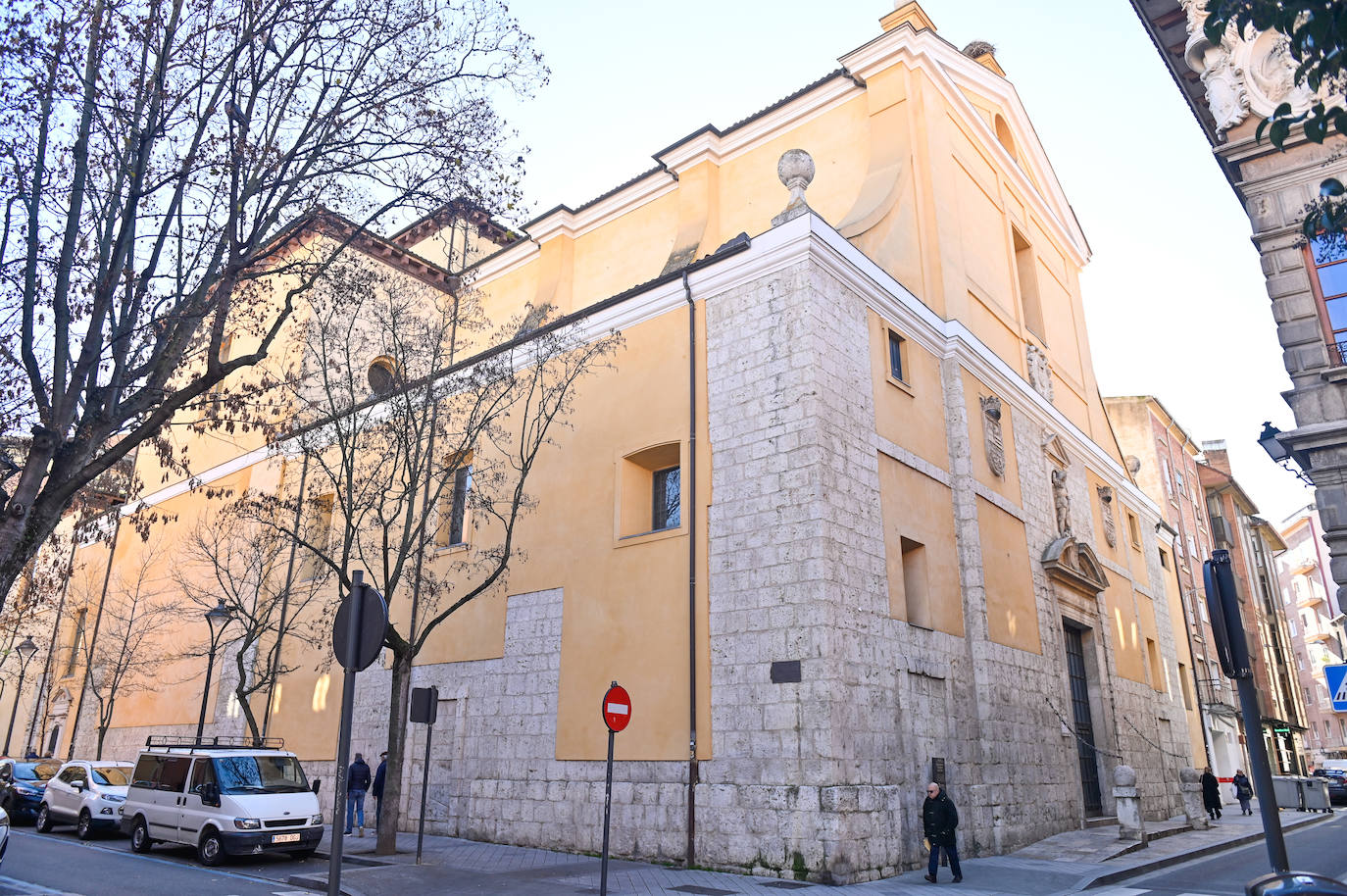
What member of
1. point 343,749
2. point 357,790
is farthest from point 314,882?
point 343,749

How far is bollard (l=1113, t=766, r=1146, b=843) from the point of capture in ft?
49.0

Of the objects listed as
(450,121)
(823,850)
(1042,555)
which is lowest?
(823,850)

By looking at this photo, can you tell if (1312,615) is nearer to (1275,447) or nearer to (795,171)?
(1275,447)

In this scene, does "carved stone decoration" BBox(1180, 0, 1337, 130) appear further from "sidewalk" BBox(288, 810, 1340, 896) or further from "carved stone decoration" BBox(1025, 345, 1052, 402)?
"sidewalk" BBox(288, 810, 1340, 896)

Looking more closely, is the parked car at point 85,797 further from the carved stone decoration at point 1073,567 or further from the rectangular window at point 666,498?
the carved stone decoration at point 1073,567

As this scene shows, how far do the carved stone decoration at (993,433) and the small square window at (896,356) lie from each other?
8.61ft

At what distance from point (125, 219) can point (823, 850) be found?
1024 centimetres

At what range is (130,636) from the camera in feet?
85.6

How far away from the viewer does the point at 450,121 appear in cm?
1056

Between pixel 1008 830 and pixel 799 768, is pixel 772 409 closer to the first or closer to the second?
pixel 799 768

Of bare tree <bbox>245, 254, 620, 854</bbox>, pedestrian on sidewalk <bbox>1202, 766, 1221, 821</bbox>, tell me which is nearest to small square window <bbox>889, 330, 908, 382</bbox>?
bare tree <bbox>245, 254, 620, 854</bbox>

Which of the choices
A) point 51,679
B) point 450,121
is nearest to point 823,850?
point 450,121

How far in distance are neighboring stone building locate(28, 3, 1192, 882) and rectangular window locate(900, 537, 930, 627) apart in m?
0.05

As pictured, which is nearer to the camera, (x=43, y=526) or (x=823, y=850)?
(x=43, y=526)
